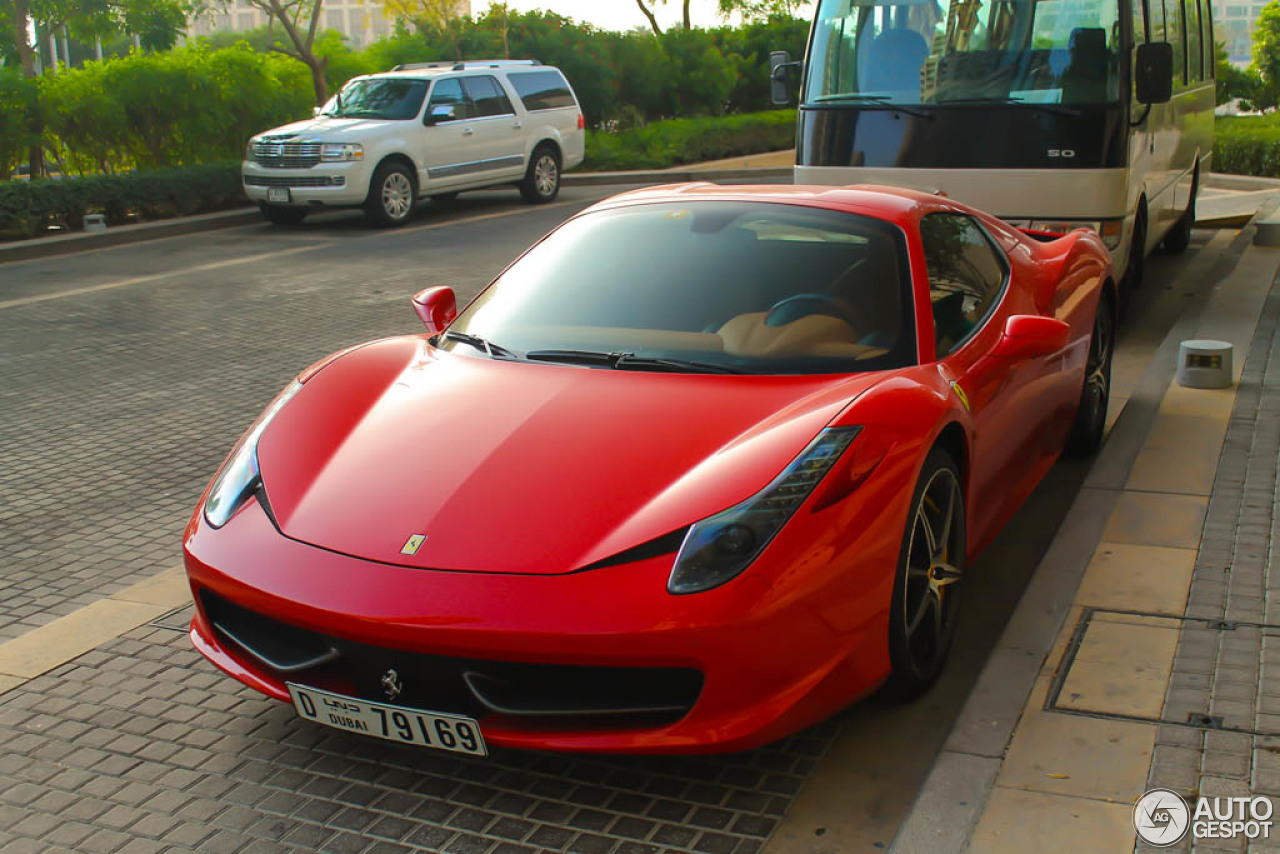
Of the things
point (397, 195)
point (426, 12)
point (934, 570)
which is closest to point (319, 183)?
point (397, 195)

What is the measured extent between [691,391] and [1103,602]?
64.9 inches

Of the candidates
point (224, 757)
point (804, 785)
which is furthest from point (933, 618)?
point (224, 757)

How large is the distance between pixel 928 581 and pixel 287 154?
48.9ft

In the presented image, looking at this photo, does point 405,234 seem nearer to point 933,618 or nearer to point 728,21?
point 933,618

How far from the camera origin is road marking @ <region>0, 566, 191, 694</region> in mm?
4359

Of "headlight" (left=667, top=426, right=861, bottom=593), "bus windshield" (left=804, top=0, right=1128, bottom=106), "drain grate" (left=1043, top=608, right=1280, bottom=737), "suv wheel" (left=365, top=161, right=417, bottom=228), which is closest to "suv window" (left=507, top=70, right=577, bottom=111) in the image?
"suv wheel" (left=365, top=161, right=417, bottom=228)

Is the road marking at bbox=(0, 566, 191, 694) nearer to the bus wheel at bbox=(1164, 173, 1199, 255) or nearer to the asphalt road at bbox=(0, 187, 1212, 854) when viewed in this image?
the asphalt road at bbox=(0, 187, 1212, 854)

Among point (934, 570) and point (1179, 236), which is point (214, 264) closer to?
point (1179, 236)

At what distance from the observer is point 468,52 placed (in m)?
29.5

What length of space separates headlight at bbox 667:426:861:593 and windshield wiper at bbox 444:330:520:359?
128 cm

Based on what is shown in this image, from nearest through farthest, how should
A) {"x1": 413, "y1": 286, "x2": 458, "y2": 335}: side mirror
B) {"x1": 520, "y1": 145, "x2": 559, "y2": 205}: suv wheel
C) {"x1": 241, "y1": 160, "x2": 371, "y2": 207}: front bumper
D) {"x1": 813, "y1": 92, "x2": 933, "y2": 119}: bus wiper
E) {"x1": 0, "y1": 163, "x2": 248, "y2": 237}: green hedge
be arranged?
{"x1": 413, "y1": 286, "x2": 458, "y2": 335}: side mirror, {"x1": 813, "y1": 92, "x2": 933, "y2": 119}: bus wiper, {"x1": 0, "y1": 163, "x2": 248, "y2": 237}: green hedge, {"x1": 241, "y1": 160, "x2": 371, "y2": 207}: front bumper, {"x1": 520, "y1": 145, "x2": 559, "y2": 205}: suv wheel

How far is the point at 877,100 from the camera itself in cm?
939

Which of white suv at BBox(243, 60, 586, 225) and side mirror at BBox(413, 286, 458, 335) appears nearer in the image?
side mirror at BBox(413, 286, 458, 335)

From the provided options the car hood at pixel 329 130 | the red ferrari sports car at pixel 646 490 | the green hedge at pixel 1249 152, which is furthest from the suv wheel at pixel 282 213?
the red ferrari sports car at pixel 646 490
